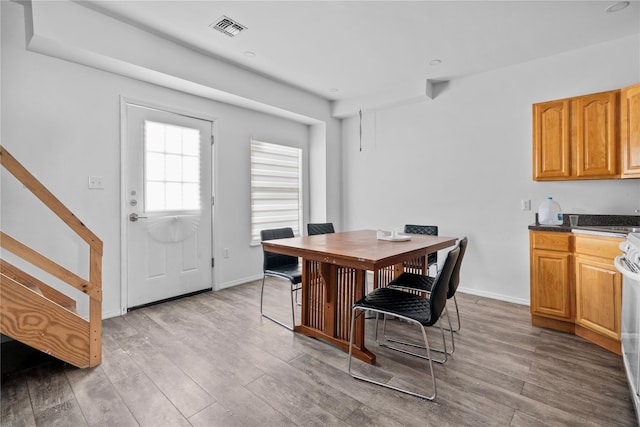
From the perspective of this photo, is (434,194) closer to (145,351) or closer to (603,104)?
(603,104)

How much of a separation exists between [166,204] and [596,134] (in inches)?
165

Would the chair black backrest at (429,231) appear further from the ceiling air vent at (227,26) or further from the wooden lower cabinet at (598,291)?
the ceiling air vent at (227,26)

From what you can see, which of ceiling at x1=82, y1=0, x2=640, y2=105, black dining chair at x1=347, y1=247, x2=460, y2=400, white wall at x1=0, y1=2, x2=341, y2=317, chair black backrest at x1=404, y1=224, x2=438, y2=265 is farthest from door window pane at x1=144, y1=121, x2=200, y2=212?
chair black backrest at x1=404, y1=224, x2=438, y2=265

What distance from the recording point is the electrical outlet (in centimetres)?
289

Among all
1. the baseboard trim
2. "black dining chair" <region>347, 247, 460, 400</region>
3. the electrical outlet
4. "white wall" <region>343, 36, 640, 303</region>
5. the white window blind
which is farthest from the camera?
the white window blind

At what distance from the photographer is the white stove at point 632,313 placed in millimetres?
1502

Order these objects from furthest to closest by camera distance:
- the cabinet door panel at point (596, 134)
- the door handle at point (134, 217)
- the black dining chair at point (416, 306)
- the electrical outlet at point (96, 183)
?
the door handle at point (134, 217) < the electrical outlet at point (96, 183) < the cabinet door panel at point (596, 134) < the black dining chair at point (416, 306)

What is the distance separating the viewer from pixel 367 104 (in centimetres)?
450

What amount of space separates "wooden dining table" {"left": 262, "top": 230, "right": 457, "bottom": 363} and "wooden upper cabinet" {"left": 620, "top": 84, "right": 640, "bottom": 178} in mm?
1478

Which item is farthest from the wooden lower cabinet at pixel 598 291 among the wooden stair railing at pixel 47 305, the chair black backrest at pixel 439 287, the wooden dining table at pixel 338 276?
the wooden stair railing at pixel 47 305

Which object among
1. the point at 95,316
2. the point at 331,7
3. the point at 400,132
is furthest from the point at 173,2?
the point at 400,132

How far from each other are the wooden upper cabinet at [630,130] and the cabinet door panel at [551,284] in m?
0.84

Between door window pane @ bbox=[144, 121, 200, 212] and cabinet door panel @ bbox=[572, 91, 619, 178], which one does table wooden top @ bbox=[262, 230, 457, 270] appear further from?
door window pane @ bbox=[144, 121, 200, 212]

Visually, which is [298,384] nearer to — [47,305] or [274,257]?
[274,257]
